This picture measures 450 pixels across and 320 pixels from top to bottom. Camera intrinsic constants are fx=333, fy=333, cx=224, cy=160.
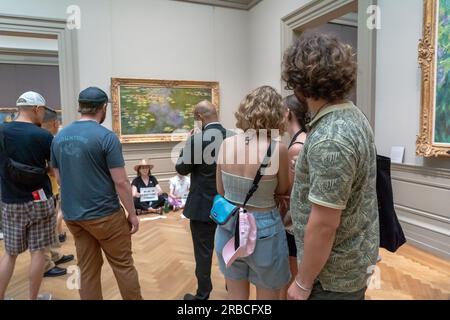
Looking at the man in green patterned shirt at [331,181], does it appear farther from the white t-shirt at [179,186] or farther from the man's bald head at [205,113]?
the white t-shirt at [179,186]

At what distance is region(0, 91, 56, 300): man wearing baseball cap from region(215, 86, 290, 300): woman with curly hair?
4.86ft

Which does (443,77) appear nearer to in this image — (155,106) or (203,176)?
(203,176)

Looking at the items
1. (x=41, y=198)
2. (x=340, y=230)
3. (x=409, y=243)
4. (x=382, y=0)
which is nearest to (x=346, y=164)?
(x=340, y=230)

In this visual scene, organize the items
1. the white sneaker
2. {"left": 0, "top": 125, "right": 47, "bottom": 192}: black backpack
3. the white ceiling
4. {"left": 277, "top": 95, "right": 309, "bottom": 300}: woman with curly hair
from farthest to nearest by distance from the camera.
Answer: the white ceiling → the white sneaker → {"left": 0, "top": 125, "right": 47, "bottom": 192}: black backpack → {"left": 277, "top": 95, "right": 309, "bottom": 300}: woman with curly hair

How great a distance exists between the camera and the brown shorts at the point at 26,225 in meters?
2.44

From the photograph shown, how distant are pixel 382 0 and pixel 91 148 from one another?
3810mm

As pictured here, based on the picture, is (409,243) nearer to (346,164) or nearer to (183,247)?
(183,247)

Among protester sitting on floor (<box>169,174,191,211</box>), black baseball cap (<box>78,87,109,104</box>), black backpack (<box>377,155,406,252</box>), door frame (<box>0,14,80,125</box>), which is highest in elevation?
door frame (<box>0,14,80,125</box>)

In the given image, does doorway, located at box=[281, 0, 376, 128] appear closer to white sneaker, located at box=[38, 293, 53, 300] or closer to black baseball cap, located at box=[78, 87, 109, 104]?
black baseball cap, located at box=[78, 87, 109, 104]

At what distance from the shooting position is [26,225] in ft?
8.13

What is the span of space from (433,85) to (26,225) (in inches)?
155

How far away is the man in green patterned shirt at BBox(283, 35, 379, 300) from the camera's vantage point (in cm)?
107

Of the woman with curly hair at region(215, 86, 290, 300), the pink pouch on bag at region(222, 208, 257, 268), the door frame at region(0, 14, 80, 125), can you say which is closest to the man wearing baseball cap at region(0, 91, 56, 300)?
the woman with curly hair at region(215, 86, 290, 300)

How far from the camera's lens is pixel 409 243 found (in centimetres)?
390
